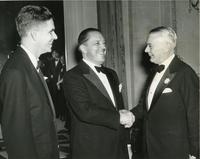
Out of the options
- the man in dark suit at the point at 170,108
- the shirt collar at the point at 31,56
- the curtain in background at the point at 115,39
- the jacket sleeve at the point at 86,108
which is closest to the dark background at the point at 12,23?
the curtain in background at the point at 115,39

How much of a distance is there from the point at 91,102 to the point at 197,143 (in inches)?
39.7

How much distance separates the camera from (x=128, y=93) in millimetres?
6129

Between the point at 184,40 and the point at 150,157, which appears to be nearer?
the point at 150,157

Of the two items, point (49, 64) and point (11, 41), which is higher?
point (11, 41)

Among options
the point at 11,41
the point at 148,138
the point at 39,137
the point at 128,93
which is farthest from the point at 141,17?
the point at 39,137

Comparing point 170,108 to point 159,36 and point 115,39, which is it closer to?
point 159,36

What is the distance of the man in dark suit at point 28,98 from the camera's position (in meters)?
2.12

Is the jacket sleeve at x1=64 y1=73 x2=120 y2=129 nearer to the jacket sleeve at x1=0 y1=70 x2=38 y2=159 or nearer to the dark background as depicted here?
the jacket sleeve at x1=0 y1=70 x2=38 y2=159

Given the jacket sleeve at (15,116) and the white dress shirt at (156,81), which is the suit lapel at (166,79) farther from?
the jacket sleeve at (15,116)

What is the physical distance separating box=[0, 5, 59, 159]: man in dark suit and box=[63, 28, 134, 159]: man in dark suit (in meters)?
0.69

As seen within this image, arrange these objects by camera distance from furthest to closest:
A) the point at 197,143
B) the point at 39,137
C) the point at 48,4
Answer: the point at 48,4, the point at 197,143, the point at 39,137

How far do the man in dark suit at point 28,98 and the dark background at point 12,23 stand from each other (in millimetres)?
3747

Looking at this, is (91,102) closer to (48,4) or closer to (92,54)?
(92,54)

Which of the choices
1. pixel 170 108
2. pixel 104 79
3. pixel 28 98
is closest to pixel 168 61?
pixel 170 108
